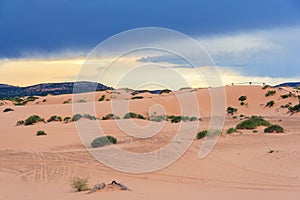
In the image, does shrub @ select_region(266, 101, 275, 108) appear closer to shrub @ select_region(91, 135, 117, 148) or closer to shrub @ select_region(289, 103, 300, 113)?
shrub @ select_region(289, 103, 300, 113)

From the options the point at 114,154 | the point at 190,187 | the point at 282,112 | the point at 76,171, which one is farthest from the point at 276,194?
the point at 282,112

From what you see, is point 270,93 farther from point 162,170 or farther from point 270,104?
point 162,170

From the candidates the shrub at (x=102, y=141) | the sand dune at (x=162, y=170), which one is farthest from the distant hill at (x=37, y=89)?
the shrub at (x=102, y=141)

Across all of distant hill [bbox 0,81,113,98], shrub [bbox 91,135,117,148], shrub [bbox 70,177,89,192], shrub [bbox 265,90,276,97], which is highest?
distant hill [bbox 0,81,113,98]

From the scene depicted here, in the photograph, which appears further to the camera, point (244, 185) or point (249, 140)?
point (249, 140)

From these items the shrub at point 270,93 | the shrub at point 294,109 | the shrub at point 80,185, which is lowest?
the shrub at point 80,185

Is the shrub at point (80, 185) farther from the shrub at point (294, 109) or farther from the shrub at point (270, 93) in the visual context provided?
the shrub at point (270, 93)

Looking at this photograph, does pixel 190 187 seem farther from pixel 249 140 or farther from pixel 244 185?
pixel 249 140

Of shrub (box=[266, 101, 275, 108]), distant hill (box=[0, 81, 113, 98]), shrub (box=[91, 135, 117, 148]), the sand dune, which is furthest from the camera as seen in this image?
distant hill (box=[0, 81, 113, 98])

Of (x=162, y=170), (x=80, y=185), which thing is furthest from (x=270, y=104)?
(x=80, y=185)

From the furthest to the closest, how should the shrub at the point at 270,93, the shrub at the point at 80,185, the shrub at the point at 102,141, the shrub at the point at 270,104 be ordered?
the shrub at the point at 270,93 → the shrub at the point at 270,104 → the shrub at the point at 102,141 → the shrub at the point at 80,185

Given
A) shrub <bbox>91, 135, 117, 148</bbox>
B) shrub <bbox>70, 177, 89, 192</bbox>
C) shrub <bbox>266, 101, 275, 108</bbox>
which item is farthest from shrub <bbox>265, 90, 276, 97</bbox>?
shrub <bbox>70, 177, 89, 192</bbox>

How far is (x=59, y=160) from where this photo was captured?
20062 millimetres

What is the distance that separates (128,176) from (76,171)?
7.31 feet
